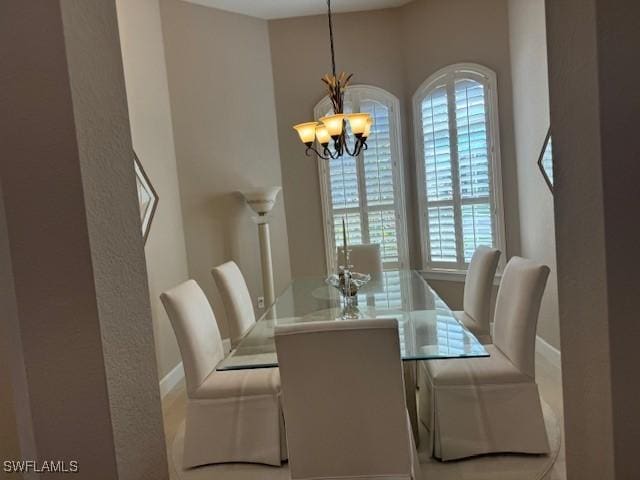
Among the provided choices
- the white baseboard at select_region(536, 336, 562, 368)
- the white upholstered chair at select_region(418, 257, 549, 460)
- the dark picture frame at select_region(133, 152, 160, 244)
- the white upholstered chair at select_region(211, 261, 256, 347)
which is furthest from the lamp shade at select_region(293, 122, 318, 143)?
the white baseboard at select_region(536, 336, 562, 368)

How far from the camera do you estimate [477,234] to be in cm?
455

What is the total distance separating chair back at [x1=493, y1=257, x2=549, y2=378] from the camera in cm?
240

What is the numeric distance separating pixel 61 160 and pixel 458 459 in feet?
A: 7.70

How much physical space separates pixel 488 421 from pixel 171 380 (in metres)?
2.48

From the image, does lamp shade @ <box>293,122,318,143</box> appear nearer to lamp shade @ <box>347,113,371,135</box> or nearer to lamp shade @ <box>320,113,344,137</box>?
lamp shade @ <box>320,113,344,137</box>

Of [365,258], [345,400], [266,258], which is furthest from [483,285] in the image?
[266,258]

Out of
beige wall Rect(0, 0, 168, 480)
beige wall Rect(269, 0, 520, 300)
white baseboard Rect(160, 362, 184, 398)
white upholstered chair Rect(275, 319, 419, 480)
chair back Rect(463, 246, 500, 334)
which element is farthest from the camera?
beige wall Rect(269, 0, 520, 300)

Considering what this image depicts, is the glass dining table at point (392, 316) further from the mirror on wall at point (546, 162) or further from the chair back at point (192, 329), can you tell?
the mirror on wall at point (546, 162)

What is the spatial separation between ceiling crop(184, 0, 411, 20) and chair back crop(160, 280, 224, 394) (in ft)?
9.54

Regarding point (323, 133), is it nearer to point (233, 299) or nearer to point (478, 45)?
point (233, 299)

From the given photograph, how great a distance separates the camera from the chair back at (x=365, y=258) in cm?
436

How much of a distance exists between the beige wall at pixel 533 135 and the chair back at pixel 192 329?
8.17ft

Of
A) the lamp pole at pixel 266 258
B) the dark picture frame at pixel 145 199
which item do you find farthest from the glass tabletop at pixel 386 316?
the dark picture frame at pixel 145 199

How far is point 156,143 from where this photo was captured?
395cm
